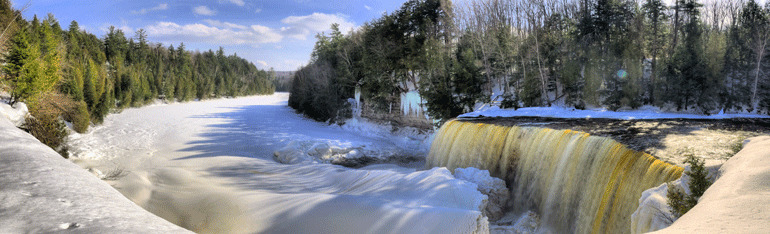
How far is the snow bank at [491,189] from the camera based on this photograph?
30.2ft

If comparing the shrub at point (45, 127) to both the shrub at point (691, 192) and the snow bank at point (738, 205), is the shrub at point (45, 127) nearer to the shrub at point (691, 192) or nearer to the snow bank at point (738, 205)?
the snow bank at point (738, 205)

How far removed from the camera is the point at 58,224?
2.98 m

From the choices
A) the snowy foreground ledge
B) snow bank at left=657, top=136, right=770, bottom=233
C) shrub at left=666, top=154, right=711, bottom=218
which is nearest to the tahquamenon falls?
shrub at left=666, top=154, right=711, bottom=218

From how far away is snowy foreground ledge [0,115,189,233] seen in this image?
2984 millimetres

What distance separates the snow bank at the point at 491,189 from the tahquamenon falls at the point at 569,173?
0.45m

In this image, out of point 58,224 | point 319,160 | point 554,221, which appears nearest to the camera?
point 58,224

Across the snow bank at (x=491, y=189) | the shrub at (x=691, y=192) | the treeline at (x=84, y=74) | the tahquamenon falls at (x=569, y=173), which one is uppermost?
the treeline at (x=84, y=74)

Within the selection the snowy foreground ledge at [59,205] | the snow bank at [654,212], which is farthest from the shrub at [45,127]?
the snow bank at [654,212]

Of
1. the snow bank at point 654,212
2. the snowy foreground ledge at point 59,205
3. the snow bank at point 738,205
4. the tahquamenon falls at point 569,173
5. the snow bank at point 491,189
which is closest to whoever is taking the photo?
the snow bank at point 738,205

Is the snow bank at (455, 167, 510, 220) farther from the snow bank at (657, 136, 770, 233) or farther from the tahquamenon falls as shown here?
the snow bank at (657, 136, 770, 233)

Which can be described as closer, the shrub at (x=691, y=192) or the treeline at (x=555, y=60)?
the shrub at (x=691, y=192)

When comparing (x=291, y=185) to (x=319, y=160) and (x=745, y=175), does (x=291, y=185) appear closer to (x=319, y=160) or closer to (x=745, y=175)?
(x=319, y=160)

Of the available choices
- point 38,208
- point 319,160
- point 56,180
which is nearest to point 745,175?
point 38,208

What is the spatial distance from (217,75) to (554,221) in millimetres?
89355
